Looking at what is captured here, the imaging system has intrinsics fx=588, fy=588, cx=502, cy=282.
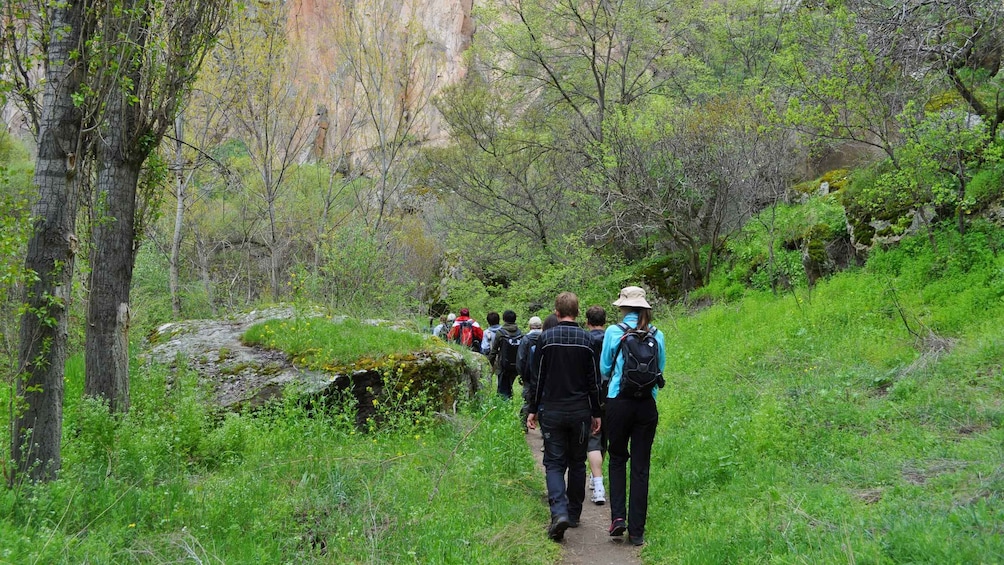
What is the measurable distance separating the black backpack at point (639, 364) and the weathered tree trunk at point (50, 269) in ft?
12.6

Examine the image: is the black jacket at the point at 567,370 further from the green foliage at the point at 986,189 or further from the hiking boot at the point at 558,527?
the green foliage at the point at 986,189

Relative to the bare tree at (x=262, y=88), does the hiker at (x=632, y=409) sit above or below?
below

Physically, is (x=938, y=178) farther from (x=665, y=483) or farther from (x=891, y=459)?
(x=665, y=483)

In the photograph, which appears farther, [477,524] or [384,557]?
[477,524]

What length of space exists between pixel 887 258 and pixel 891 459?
683cm

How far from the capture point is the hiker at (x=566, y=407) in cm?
487

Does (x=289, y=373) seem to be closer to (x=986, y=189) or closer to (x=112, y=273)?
(x=112, y=273)

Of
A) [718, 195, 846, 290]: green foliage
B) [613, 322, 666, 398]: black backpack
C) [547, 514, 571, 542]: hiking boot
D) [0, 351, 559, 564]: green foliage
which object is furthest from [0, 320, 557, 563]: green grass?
[718, 195, 846, 290]: green foliage

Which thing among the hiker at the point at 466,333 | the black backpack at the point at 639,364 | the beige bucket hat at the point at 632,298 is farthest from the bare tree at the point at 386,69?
the black backpack at the point at 639,364

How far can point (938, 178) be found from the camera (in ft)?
30.0

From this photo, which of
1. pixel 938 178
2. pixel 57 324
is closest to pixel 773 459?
pixel 57 324

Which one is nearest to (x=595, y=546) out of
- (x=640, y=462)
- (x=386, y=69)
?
(x=640, y=462)

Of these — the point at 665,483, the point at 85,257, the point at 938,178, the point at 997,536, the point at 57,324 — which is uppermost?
the point at 938,178

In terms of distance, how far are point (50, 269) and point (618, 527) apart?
173 inches
